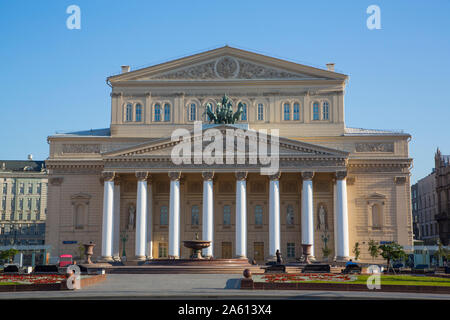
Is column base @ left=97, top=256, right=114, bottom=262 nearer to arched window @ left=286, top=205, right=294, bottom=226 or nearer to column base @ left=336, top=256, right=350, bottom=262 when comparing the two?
arched window @ left=286, top=205, right=294, bottom=226

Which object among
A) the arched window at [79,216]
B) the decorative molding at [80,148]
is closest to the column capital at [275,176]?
the decorative molding at [80,148]

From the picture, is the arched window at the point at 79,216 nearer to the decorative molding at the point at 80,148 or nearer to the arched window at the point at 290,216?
the decorative molding at the point at 80,148

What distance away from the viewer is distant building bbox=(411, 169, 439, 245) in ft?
319

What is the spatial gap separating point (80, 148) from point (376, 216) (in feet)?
100

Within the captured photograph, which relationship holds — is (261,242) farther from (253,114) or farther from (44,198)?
(44,198)

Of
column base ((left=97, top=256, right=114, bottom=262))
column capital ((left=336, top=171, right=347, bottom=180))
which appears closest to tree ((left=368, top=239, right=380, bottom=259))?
column capital ((left=336, top=171, right=347, bottom=180))

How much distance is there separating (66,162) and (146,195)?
9.82m

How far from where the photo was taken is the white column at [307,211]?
54.0m

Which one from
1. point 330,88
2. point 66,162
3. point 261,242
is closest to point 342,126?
point 330,88

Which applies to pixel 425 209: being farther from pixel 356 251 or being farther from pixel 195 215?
pixel 195 215

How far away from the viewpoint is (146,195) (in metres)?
56.3

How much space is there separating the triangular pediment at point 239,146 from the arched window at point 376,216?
788 cm

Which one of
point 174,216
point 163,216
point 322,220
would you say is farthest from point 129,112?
point 322,220

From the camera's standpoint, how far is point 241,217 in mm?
54062
